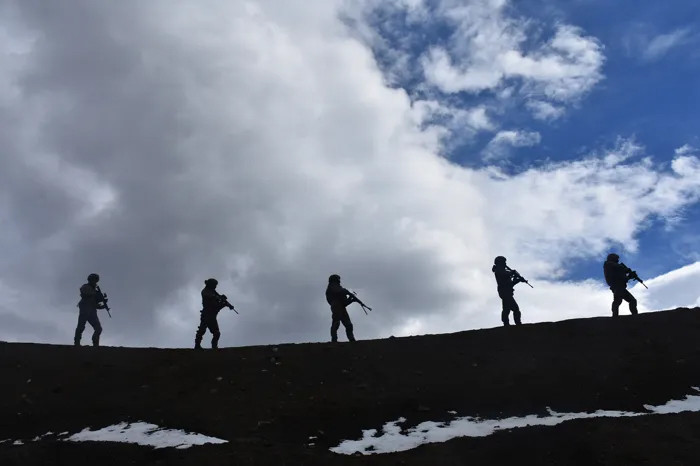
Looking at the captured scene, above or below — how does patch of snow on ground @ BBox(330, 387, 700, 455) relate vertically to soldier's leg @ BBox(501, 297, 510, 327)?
below

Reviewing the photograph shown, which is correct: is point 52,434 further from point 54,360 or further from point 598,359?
point 598,359

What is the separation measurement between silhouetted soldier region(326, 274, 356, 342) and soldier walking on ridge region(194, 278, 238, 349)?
382cm

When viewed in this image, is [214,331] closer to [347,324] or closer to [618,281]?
[347,324]

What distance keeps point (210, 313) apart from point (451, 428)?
34.9 ft

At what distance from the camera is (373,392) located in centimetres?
1556

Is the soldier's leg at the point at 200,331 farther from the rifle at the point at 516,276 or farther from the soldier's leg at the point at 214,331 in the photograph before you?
the rifle at the point at 516,276

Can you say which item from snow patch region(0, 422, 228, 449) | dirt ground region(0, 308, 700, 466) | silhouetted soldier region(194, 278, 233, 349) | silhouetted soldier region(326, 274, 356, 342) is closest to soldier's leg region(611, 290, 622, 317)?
dirt ground region(0, 308, 700, 466)

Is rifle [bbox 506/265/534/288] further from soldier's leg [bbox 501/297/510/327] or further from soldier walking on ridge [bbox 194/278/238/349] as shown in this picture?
soldier walking on ridge [bbox 194/278/238/349]

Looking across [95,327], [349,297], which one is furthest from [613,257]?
[95,327]

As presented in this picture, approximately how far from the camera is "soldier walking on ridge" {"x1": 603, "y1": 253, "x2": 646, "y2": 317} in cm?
2127

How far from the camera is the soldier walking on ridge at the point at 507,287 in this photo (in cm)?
2169

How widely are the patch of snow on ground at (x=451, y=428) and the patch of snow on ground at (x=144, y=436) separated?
9.69 feet

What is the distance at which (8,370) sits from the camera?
17359mm

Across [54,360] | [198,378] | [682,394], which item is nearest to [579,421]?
[682,394]
